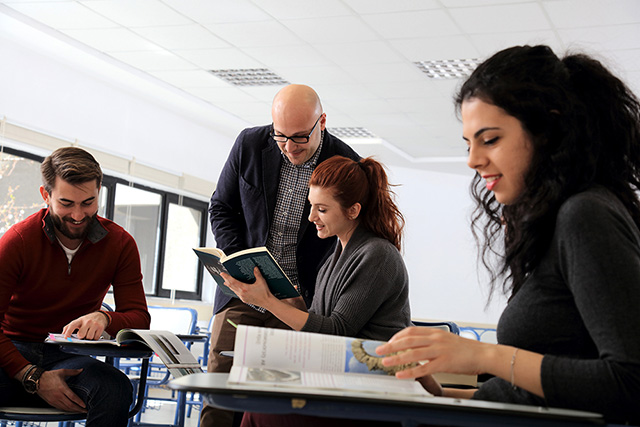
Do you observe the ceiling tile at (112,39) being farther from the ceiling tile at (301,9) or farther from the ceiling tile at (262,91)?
the ceiling tile at (301,9)

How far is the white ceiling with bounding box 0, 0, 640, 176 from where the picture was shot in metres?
4.77

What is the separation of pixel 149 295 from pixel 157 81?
2.49 metres

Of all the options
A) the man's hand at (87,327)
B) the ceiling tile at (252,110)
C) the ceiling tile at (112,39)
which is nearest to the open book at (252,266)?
the man's hand at (87,327)

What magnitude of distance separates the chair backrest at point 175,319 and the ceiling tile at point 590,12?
3331mm

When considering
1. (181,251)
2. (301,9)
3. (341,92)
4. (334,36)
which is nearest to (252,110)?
(341,92)

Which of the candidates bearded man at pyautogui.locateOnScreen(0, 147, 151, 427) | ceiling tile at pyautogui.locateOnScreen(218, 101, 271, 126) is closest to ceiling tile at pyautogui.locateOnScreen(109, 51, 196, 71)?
ceiling tile at pyautogui.locateOnScreen(218, 101, 271, 126)

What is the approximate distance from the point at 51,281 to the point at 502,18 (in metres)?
3.69

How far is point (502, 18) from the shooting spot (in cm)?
479

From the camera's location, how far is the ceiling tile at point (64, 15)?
5047 mm

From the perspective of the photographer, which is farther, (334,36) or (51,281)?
(334,36)

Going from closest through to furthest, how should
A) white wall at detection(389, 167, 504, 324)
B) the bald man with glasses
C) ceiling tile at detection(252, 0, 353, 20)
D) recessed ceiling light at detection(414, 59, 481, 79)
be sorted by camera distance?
1. the bald man with glasses
2. ceiling tile at detection(252, 0, 353, 20)
3. recessed ceiling light at detection(414, 59, 481, 79)
4. white wall at detection(389, 167, 504, 324)

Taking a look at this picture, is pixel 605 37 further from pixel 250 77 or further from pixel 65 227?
pixel 65 227

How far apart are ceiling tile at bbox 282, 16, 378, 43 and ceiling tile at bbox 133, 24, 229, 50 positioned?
0.73m

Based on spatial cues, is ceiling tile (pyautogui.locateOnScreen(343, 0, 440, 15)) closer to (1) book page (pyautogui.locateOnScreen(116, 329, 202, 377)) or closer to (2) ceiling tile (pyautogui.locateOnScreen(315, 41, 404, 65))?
(2) ceiling tile (pyautogui.locateOnScreen(315, 41, 404, 65))
